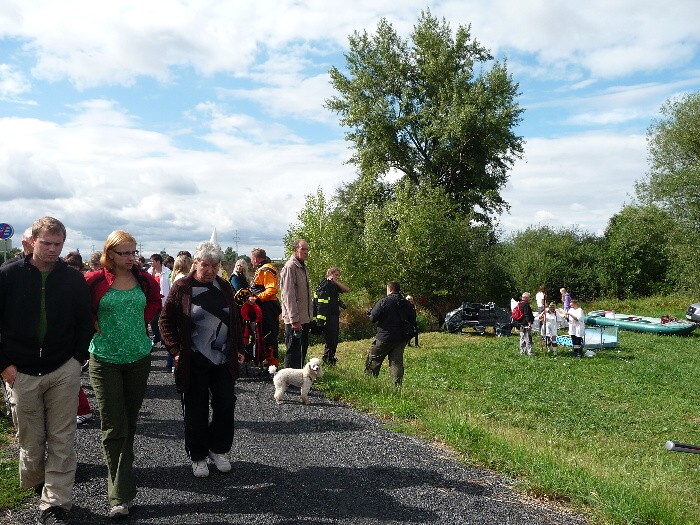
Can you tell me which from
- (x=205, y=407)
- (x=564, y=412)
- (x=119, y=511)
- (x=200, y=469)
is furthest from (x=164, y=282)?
(x=564, y=412)

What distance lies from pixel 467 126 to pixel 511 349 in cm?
1809

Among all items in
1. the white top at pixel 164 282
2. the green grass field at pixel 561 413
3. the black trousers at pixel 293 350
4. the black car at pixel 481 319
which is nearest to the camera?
the green grass field at pixel 561 413

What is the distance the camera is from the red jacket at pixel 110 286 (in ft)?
14.8

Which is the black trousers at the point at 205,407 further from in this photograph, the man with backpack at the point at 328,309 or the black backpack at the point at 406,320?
the man with backpack at the point at 328,309

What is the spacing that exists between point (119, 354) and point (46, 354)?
471 mm

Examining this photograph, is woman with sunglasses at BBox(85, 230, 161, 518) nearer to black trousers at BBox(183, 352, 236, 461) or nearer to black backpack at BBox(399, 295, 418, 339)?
black trousers at BBox(183, 352, 236, 461)

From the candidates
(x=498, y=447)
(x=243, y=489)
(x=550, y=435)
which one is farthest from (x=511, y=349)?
(x=243, y=489)

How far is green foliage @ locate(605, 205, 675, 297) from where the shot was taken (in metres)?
40.6

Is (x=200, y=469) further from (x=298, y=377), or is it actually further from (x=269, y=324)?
(x=269, y=324)

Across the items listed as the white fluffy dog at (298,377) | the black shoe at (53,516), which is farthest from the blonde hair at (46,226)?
the white fluffy dog at (298,377)

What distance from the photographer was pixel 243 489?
15.9 ft

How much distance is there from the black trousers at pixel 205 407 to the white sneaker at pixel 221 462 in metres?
0.04

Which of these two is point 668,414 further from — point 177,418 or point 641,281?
point 641,281

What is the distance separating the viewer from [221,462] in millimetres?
5156
